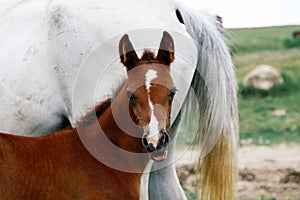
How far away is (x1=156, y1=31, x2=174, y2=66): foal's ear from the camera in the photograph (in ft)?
13.6

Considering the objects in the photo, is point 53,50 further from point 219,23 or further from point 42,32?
point 219,23

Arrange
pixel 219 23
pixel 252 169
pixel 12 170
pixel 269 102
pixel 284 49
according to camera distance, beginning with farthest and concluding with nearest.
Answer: pixel 284 49 < pixel 269 102 < pixel 252 169 < pixel 219 23 < pixel 12 170

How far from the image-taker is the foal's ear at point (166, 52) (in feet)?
13.6

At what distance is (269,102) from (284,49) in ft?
12.3

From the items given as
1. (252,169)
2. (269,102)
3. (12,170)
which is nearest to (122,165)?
(12,170)

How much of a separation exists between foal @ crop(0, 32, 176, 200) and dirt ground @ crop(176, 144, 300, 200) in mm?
2624

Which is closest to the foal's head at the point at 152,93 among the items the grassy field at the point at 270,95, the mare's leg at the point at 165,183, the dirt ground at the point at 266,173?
the mare's leg at the point at 165,183

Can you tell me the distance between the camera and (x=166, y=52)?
13.7ft

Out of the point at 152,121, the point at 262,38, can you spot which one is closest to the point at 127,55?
the point at 152,121

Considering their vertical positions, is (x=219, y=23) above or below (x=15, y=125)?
above

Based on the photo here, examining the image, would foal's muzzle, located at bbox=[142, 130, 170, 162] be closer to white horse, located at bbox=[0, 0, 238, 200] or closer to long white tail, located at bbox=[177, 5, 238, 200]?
white horse, located at bbox=[0, 0, 238, 200]

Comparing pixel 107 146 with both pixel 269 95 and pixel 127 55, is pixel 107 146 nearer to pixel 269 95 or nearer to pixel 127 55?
pixel 127 55

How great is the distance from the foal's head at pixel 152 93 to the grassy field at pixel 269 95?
157cm

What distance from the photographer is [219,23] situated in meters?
5.51
